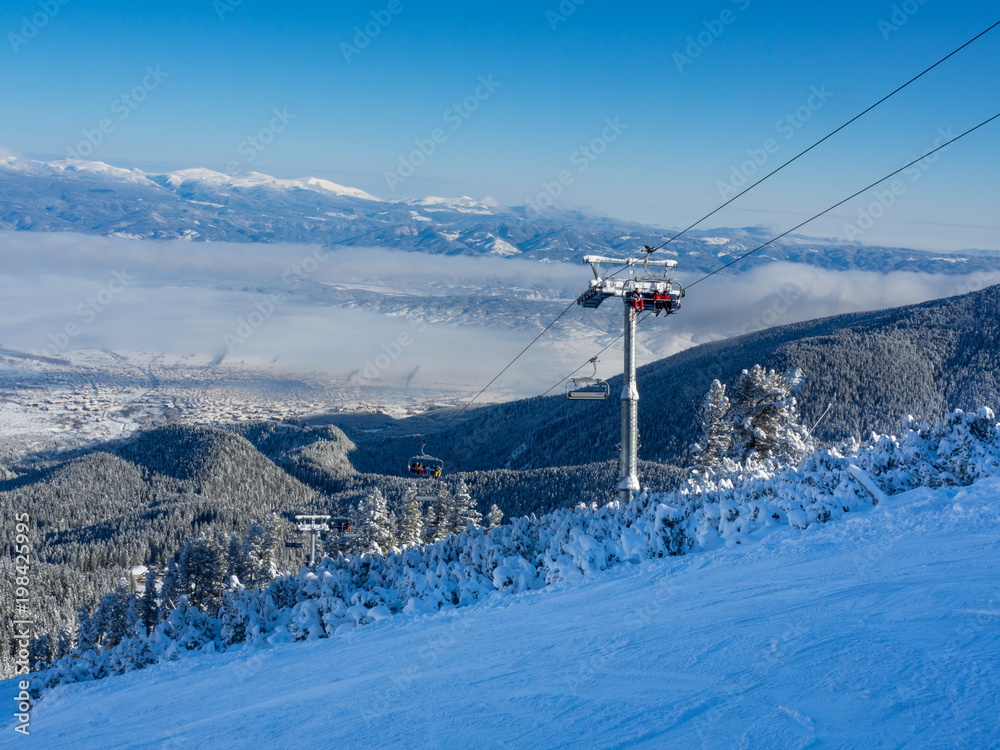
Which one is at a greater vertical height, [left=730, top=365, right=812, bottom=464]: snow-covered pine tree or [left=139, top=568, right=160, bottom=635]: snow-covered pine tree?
[left=730, top=365, right=812, bottom=464]: snow-covered pine tree

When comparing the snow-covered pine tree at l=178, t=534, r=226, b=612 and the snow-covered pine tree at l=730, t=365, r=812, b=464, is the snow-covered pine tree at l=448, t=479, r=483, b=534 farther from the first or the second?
the snow-covered pine tree at l=730, t=365, r=812, b=464

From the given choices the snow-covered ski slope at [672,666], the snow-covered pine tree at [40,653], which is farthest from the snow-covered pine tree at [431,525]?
the snow-covered pine tree at [40,653]

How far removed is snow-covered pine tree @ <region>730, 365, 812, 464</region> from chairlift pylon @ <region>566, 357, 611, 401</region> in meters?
15.8

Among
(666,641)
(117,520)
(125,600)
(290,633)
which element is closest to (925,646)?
Result: (666,641)

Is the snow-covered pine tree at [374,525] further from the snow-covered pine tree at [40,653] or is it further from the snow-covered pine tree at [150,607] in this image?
the snow-covered pine tree at [40,653]

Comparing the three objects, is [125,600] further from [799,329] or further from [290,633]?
[799,329]

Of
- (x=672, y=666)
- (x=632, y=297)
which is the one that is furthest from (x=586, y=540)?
(x=632, y=297)

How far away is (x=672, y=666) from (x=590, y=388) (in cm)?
1348

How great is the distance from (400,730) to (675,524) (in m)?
6.19

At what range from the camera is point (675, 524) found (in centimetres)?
1034

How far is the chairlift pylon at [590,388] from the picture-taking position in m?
18.3

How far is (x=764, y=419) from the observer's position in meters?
32.2

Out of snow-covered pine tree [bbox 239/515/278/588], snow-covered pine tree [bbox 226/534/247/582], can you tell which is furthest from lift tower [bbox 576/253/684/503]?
snow-covered pine tree [bbox 226/534/247/582]

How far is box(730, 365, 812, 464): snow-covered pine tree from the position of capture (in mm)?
31750
